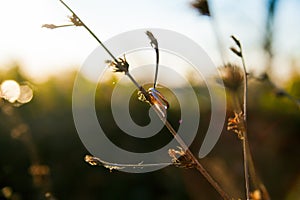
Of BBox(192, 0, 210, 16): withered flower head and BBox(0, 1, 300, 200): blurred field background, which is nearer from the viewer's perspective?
BBox(192, 0, 210, 16): withered flower head

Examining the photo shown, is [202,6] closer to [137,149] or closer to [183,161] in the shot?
[183,161]

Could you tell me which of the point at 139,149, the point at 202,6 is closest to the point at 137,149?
the point at 139,149

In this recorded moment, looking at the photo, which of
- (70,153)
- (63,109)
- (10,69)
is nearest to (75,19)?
(70,153)

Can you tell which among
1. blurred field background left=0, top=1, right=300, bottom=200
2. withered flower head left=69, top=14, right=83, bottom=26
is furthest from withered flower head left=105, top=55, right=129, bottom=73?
blurred field background left=0, top=1, right=300, bottom=200

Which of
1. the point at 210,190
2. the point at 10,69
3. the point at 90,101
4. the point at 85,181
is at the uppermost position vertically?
the point at 10,69

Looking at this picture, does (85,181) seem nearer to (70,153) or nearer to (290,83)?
(70,153)

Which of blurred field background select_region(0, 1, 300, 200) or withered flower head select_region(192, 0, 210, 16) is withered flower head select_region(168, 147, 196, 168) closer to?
withered flower head select_region(192, 0, 210, 16)
